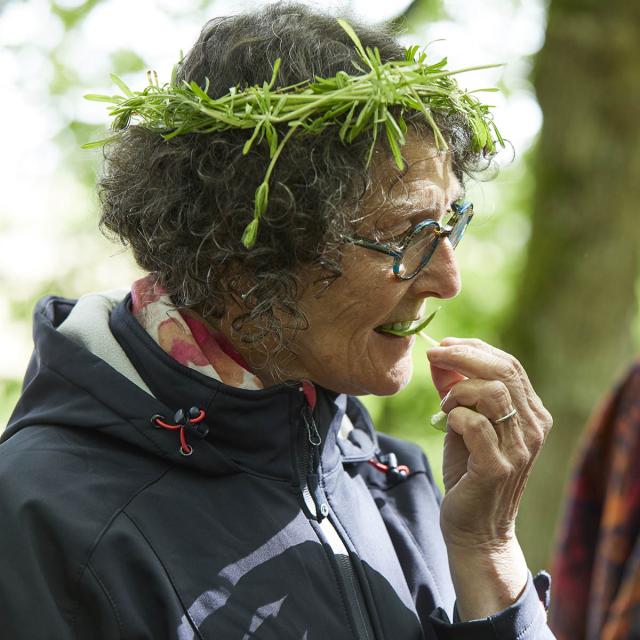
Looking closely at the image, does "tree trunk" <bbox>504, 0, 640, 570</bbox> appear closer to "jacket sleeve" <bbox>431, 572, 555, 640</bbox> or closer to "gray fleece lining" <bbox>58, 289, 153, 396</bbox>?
"jacket sleeve" <bbox>431, 572, 555, 640</bbox>

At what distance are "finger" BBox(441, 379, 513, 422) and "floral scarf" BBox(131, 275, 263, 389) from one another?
0.51m

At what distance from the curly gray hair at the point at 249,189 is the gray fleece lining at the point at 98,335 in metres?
0.18

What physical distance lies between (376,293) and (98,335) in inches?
26.8

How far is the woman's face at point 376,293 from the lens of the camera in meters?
2.10

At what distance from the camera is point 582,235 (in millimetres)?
5453

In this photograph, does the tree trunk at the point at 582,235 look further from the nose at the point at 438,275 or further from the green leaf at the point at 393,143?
the green leaf at the point at 393,143

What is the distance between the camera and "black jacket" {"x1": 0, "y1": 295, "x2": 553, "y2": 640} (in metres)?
1.70

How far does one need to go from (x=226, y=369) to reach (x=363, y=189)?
547mm

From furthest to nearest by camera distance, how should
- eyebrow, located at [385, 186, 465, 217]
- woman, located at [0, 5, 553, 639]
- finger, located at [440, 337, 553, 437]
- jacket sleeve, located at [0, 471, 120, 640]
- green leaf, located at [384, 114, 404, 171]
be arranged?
finger, located at [440, 337, 553, 437] < eyebrow, located at [385, 186, 465, 217] < green leaf, located at [384, 114, 404, 171] < woman, located at [0, 5, 553, 639] < jacket sleeve, located at [0, 471, 120, 640]

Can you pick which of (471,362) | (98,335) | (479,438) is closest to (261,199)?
(98,335)

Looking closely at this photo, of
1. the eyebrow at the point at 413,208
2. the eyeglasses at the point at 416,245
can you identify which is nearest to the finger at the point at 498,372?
the eyeglasses at the point at 416,245

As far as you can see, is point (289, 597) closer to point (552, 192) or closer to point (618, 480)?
point (618, 480)

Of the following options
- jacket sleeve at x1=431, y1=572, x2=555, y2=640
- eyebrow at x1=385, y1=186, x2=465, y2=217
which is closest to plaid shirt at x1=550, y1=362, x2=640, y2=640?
jacket sleeve at x1=431, y1=572, x2=555, y2=640

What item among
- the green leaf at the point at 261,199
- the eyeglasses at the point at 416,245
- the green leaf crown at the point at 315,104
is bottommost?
the eyeglasses at the point at 416,245
